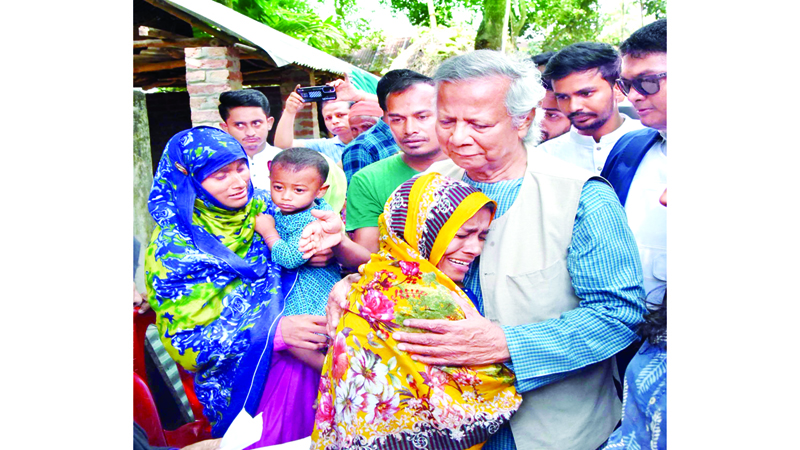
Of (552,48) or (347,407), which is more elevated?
(552,48)

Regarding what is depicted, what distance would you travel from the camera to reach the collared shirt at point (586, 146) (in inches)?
95.3

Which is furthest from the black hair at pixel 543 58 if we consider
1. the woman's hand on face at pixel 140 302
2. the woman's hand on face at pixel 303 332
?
the woman's hand on face at pixel 140 302

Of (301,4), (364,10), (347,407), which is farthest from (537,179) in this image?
(301,4)

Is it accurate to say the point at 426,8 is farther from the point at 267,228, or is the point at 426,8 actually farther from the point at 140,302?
the point at 140,302

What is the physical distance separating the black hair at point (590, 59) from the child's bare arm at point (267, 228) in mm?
1425

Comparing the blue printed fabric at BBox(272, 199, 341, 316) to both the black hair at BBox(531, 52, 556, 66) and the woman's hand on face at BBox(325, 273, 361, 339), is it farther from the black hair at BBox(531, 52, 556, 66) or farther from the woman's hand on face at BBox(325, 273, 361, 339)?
the black hair at BBox(531, 52, 556, 66)

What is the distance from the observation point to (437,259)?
6.18ft

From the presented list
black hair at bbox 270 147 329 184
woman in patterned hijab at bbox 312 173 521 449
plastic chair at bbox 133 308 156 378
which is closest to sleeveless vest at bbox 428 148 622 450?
woman in patterned hijab at bbox 312 173 521 449

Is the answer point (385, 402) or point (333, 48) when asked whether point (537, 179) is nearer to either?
point (385, 402)

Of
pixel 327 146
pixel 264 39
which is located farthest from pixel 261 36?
pixel 327 146

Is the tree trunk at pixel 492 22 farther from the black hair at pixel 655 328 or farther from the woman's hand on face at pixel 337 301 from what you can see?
the black hair at pixel 655 328

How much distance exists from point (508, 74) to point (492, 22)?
2.51ft
